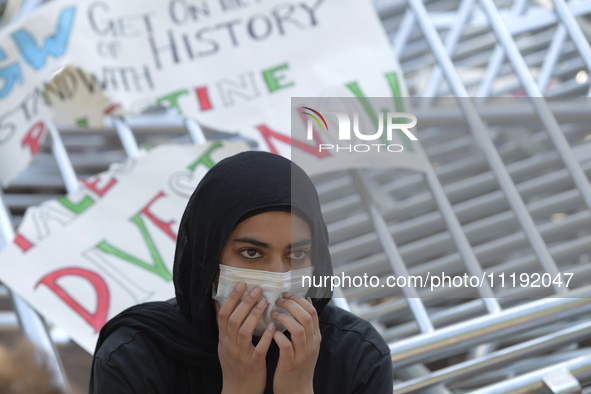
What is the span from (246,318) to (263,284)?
0.07 m

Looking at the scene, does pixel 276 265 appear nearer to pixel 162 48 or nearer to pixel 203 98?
pixel 203 98

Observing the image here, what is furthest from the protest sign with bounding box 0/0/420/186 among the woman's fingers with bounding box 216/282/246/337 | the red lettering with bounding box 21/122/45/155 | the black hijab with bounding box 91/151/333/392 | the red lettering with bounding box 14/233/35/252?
the woman's fingers with bounding box 216/282/246/337

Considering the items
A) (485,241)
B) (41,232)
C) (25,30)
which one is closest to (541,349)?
(485,241)

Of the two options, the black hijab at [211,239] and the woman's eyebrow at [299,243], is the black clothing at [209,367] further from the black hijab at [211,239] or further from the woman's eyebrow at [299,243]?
the woman's eyebrow at [299,243]

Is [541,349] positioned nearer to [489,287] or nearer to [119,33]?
[489,287]

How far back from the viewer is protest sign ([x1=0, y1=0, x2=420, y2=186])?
2455mm

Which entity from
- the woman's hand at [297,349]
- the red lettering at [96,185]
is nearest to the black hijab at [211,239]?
the woman's hand at [297,349]

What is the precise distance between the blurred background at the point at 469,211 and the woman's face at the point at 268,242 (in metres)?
0.64

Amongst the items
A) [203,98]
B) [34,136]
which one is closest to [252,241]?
[203,98]

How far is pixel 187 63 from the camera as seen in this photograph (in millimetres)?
2535

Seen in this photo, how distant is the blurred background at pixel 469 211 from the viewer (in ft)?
6.70

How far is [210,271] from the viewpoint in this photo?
131cm

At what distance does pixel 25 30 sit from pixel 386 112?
1260mm

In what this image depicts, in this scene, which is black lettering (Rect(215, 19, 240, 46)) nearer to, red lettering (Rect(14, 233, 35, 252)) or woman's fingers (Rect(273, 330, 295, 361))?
red lettering (Rect(14, 233, 35, 252))
